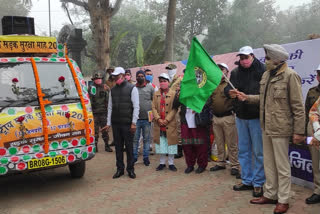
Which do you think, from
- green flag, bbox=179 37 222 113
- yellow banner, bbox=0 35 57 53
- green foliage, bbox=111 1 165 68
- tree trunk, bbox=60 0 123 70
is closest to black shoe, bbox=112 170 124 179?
green flag, bbox=179 37 222 113

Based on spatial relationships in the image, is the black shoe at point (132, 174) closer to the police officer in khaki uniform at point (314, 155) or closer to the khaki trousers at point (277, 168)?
the khaki trousers at point (277, 168)

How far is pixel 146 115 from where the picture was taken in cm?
691

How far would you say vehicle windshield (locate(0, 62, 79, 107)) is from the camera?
5031 millimetres

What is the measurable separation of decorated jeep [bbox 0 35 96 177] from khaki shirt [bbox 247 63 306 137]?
281 centimetres

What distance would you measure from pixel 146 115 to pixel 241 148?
2.49 meters

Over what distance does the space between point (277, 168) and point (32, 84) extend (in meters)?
3.81

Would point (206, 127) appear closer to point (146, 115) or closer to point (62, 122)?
point (146, 115)

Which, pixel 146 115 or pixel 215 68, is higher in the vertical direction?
pixel 215 68

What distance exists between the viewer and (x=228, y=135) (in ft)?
19.1

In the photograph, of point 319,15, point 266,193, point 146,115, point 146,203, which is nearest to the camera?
point 266,193

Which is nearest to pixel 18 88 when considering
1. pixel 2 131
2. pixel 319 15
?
pixel 2 131

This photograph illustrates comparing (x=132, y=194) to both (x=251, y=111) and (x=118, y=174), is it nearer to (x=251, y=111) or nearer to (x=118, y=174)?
(x=118, y=174)

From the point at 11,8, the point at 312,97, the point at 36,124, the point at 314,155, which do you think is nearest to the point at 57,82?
the point at 36,124

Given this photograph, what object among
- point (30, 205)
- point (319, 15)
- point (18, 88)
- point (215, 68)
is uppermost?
point (319, 15)
